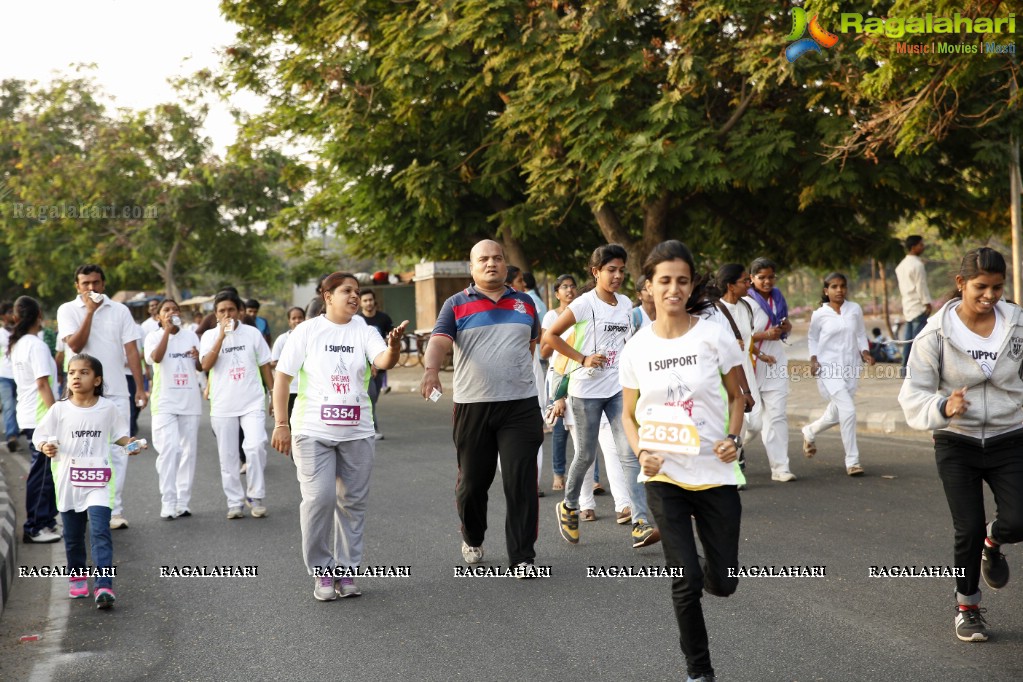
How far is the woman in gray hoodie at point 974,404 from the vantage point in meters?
5.02

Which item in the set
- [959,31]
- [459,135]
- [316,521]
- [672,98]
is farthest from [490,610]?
[459,135]

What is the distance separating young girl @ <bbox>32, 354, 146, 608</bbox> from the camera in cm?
647

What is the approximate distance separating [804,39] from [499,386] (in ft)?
31.0

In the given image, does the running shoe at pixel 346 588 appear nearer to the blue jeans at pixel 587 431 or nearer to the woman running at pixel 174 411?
the blue jeans at pixel 587 431

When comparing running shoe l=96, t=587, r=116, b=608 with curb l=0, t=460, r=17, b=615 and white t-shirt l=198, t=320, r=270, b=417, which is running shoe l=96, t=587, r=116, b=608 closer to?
curb l=0, t=460, r=17, b=615

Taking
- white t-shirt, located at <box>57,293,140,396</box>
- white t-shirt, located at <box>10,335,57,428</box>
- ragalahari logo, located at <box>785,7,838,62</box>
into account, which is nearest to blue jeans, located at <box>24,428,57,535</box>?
white t-shirt, located at <box>10,335,57,428</box>

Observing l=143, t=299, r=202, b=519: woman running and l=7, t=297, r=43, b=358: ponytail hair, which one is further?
l=143, t=299, r=202, b=519: woman running

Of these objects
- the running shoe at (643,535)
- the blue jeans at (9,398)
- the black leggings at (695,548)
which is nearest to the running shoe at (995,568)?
the black leggings at (695,548)

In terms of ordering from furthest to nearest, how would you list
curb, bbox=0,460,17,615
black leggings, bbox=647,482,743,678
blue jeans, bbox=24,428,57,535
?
blue jeans, bbox=24,428,57,535 → curb, bbox=0,460,17,615 → black leggings, bbox=647,482,743,678

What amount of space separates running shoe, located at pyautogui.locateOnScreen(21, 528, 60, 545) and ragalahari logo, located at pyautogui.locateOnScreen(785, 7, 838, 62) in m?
10.4

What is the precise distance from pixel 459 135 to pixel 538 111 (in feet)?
16.8

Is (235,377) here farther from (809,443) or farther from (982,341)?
(982,341)

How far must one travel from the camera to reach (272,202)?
130 ft

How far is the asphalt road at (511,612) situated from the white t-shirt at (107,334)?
1218 millimetres
